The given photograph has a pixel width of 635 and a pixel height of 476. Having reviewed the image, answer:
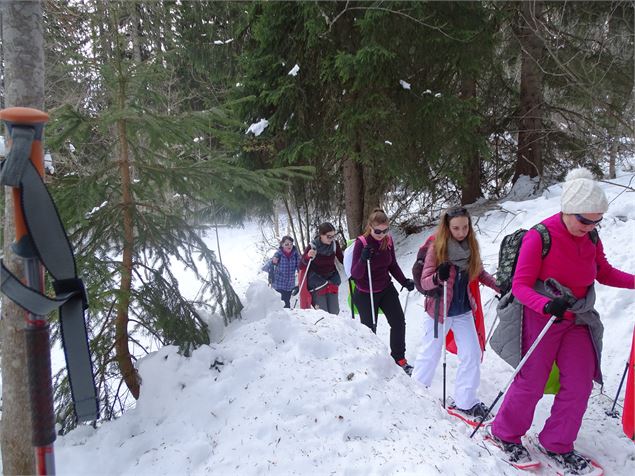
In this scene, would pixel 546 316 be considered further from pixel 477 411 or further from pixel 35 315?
pixel 35 315

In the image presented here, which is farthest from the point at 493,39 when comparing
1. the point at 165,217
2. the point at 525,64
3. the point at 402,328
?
the point at 165,217

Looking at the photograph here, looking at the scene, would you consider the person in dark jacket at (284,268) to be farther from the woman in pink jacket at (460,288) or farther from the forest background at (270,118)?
the woman in pink jacket at (460,288)

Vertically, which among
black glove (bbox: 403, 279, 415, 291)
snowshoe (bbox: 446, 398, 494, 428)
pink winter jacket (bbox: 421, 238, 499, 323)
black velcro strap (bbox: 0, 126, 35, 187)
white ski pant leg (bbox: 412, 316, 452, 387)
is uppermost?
black velcro strap (bbox: 0, 126, 35, 187)

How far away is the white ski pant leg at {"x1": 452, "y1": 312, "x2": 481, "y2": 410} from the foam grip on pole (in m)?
3.90

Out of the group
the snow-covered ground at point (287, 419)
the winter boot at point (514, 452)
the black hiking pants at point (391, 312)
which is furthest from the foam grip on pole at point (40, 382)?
the black hiking pants at point (391, 312)

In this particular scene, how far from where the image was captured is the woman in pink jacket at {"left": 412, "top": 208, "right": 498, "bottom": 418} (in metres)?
4.44

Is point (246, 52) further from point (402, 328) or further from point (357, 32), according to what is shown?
point (402, 328)

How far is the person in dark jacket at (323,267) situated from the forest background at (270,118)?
1.12m

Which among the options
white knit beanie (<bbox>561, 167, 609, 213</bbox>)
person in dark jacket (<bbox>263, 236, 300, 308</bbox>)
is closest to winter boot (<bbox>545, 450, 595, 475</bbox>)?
white knit beanie (<bbox>561, 167, 609, 213</bbox>)

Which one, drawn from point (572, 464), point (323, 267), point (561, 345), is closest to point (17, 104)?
point (561, 345)

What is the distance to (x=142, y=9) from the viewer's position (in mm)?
9555

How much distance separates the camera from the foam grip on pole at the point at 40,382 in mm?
1489

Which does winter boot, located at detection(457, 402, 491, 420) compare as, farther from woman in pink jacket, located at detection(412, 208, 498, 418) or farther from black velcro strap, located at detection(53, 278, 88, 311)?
black velcro strap, located at detection(53, 278, 88, 311)

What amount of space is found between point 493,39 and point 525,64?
7.38ft
